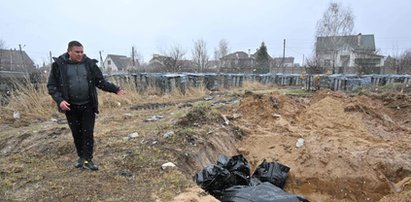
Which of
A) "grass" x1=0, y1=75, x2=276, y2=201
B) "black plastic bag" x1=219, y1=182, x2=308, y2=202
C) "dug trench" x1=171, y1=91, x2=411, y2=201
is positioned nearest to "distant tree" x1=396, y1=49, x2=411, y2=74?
"dug trench" x1=171, y1=91, x2=411, y2=201

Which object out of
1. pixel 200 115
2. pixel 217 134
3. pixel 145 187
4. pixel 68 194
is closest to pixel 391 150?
pixel 217 134

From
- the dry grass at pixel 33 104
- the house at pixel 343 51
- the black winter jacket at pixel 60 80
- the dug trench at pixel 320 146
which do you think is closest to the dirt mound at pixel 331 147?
the dug trench at pixel 320 146

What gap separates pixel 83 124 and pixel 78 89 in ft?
1.44

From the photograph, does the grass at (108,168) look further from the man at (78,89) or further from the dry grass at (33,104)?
the dry grass at (33,104)

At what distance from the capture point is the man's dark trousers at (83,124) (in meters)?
3.66

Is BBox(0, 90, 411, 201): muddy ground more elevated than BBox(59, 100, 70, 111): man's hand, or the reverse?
BBox(59, 100, 70, 111): man's hand

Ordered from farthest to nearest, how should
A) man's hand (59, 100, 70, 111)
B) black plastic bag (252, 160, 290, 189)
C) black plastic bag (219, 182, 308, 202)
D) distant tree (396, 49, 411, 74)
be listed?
1. distant tree (396, 49, 411, 74)
2. black plastic bag (252, 160, 290, 189)
3. man's hand (59, 100, 70, 111)
4. black plastic bag (219, 182, 308, 202)

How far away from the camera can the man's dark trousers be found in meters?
3.66

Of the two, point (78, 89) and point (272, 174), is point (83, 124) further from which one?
point (272, 174)

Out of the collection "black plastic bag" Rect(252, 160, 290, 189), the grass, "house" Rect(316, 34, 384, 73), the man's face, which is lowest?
"black plastic bag" Rect(252, 160, 290, 189)

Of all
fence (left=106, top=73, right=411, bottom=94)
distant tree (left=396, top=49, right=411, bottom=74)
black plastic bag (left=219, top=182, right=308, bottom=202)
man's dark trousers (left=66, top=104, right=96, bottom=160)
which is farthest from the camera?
distant tree (left=396, top=49, right=411, bottom=74)

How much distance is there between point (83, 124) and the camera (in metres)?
3.72

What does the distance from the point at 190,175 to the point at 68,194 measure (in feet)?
4.86

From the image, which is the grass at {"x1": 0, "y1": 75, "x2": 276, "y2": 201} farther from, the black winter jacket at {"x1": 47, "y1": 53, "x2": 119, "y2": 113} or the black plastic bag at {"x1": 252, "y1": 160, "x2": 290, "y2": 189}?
the black plastic bag at {"x1": 252, "y1": 160, "x2": 290, "y2": 189}
